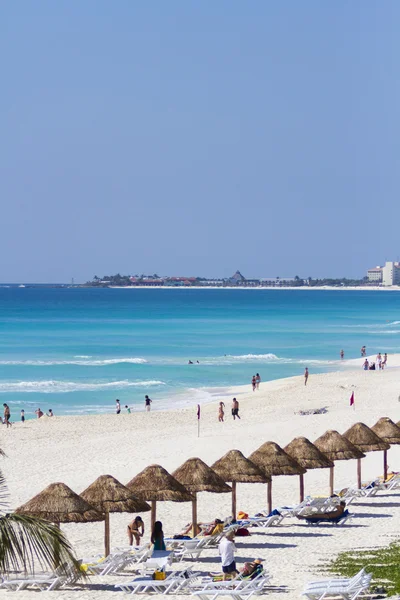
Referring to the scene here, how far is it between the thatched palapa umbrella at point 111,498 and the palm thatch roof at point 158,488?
0.60 meters

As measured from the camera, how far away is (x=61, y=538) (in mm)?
8016

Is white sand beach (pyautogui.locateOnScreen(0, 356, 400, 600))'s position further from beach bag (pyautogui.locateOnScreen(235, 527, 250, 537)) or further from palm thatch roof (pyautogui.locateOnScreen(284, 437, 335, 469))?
palm thatch roof (pyautogui.locateOnScreen(284, 437, 335, 469))

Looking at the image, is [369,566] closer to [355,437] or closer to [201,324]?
[355,437]

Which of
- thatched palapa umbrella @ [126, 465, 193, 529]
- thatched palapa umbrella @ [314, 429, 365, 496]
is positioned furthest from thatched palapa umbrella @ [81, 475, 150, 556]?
thatched palapa umbrella @ [314, 429, 365, 496]

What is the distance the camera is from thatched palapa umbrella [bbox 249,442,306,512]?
17656 millimetres

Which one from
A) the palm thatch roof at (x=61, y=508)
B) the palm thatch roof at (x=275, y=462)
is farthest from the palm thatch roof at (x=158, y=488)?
the palm thatch roof at (x=275, y=462)

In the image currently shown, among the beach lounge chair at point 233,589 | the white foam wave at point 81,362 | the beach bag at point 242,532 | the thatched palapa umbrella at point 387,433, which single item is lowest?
the white foam wave at point 81,362

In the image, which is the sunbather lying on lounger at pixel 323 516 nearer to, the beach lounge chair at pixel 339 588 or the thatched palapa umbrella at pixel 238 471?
the thatched palapa umbrella at pixel 238 471

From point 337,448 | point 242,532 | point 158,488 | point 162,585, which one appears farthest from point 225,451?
point 162,585

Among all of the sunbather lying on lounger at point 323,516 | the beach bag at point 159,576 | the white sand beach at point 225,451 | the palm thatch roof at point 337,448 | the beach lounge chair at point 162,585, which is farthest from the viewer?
the palm thatch roof at point 337,448

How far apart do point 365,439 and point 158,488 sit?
6588mm

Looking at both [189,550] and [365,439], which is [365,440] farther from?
[189,550]

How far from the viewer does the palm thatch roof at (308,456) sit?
60.6 feet

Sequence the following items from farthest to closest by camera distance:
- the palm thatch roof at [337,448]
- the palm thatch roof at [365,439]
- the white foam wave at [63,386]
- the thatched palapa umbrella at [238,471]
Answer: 1. the white foam wave at [63,386]
2. the palm thatch roof at [365,439]
3. the palm thatch roof at [337,448]
4. the thatched palapa umbrella at [238,471]
